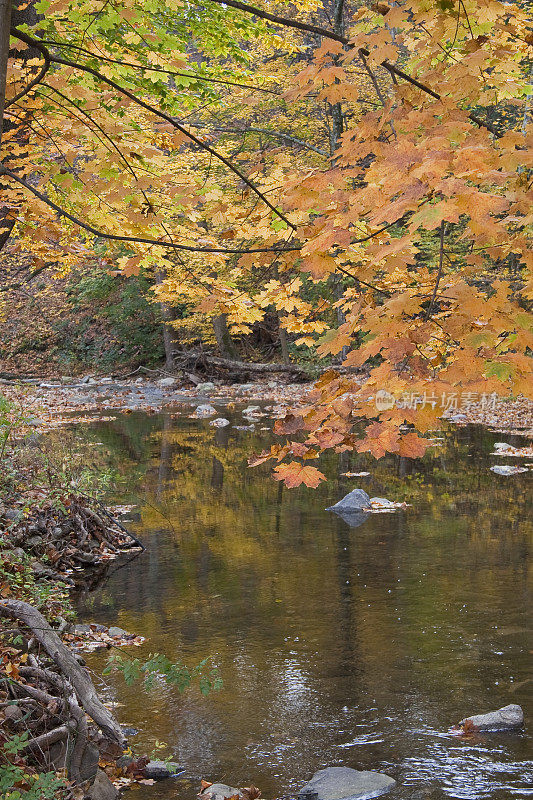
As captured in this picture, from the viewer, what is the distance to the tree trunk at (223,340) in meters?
25.8

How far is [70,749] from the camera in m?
3.84

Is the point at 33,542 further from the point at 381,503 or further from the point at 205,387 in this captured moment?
the point at 205,387

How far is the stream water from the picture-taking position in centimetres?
434

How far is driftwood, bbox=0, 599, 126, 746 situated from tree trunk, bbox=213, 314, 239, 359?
21.3m

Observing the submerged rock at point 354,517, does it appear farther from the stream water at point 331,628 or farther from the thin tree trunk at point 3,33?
the thin tree trunk at point 3,33

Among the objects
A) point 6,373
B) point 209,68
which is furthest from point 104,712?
point 6,373

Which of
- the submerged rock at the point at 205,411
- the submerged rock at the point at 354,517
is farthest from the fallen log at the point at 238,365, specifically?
the submerged rock at the point at 354,517

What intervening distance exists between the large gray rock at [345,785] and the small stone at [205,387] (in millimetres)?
19606

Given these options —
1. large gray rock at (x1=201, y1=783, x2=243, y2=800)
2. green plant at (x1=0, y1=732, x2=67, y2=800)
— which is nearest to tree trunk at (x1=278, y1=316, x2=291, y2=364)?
large gray rock at (x1=201, y1=783, x2=243, y2=800)

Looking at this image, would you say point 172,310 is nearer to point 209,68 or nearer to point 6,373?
point 6,373

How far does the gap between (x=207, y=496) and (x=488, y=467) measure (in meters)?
4.37

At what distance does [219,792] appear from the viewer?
12.8 feet

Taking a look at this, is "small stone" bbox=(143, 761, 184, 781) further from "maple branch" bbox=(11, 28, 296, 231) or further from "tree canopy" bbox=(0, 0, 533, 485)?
"maple branch" bbox=(11, 28, 296, 231)

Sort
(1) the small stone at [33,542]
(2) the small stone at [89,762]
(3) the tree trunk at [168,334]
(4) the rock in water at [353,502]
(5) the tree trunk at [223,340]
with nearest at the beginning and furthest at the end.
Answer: (2) the small stone at [89,762], (1) the small stone at [33,542], (4) the rock in water at [353,502], (5) the tree trunk at [223,340], (3) the tree trunk at [168,334]
